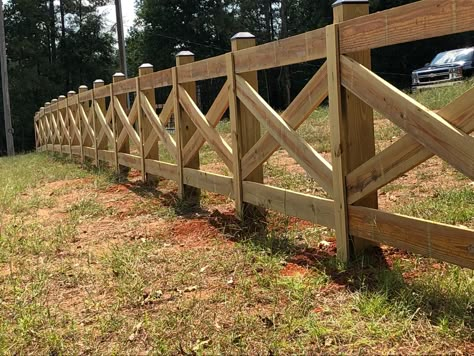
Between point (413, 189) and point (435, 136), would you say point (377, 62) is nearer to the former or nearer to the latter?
point (413, 189)

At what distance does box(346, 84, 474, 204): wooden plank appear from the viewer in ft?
8.63

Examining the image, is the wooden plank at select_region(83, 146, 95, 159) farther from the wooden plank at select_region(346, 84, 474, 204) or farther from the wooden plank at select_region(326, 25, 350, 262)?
the wooden plank at select_region(346, 84, 474, 204)

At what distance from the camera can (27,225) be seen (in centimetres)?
567

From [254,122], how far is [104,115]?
6.20 metres

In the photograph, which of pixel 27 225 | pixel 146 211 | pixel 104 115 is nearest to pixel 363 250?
pixel 146 211

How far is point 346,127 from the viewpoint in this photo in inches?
137

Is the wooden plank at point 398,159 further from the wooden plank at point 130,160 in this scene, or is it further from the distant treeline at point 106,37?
the distant treeline at point 106,37

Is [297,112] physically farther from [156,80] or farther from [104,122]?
[104,122]

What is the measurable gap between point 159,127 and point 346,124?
12.4 feet

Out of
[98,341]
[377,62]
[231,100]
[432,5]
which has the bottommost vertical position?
[98,341]

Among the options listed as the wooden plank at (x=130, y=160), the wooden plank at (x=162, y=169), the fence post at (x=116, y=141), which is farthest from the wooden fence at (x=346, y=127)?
the fence post at (x=116, y=141)

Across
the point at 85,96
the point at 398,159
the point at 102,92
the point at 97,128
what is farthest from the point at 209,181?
the point at 85,96

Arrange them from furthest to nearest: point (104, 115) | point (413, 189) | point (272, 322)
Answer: point (104, 115), point (413, 189), point (272, 322)

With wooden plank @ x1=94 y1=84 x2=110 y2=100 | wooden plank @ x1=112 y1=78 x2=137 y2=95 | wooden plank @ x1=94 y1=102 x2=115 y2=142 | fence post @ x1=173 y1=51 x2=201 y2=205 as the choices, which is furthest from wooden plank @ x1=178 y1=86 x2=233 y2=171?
wooden plank @ x1=94 y1=84 x2=110 y2=100
